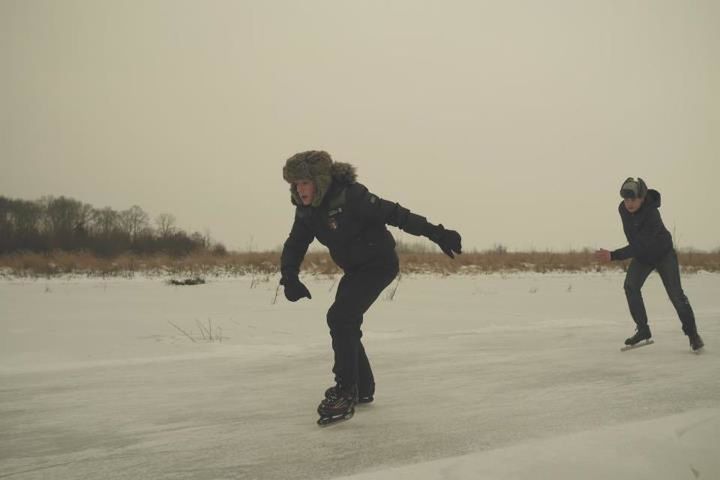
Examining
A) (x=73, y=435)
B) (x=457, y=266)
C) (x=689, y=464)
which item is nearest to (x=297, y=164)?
(x=73, y=435)

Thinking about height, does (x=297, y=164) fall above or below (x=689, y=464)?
above

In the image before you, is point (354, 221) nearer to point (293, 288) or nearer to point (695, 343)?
point (293, 288)

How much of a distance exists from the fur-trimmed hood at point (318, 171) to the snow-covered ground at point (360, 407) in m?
1.22

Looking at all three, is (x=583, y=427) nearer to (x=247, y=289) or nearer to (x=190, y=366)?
(x=190, y=366)

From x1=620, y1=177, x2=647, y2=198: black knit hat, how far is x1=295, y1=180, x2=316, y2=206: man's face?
3.29 metres

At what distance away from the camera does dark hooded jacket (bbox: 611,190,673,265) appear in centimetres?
508

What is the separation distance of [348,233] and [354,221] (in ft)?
0.24

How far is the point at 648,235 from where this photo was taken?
16.7 ft

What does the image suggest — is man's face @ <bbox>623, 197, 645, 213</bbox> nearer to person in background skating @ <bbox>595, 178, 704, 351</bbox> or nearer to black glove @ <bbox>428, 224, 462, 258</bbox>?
person in background skating @ <bbox>595, 178, 704, 351</bbox>

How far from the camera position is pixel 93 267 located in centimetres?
1496

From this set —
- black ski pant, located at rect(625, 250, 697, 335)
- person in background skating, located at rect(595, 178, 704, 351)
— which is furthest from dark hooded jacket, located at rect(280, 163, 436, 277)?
black ski pant, located at rect(625, 250, 697, 335)

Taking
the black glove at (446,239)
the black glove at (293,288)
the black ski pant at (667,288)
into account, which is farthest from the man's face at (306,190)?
the black ski pant at (667,288)

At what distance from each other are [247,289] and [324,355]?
643cm

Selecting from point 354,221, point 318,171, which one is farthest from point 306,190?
point 354,221
